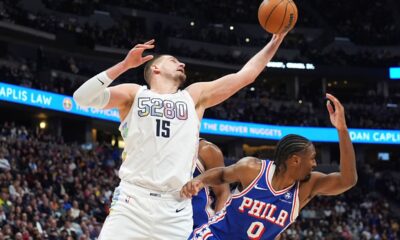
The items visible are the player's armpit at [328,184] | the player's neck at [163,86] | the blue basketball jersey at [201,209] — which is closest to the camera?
the player's armpit at [328,184]

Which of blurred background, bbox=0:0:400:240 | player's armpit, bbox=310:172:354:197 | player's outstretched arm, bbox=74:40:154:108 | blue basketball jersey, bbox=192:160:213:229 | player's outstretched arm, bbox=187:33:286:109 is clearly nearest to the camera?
player's outstretched arm, bbox=74:40:154:108

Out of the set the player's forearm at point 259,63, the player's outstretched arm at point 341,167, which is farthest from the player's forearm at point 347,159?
the player's forearm at point 259,63

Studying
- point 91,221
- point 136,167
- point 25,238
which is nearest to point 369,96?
point 91,221

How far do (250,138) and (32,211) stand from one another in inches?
744

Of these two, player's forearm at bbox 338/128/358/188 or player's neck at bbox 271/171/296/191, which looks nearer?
player's forearm at bbox 338/128/358/188

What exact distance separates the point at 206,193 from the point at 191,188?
1533 millimetres

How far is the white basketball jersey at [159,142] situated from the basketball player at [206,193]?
1.21 m

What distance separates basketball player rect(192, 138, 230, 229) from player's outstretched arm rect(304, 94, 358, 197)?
1157 mm

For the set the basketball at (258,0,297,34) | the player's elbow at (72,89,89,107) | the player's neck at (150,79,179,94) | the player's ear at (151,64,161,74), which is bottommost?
the player's elbow at (72,89,89,107)

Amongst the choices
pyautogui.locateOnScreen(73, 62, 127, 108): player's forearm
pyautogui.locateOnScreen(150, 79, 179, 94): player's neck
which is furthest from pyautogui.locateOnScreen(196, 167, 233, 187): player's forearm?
pyautogui.locateOnScreen(73, 62, 127, 108): player's forearm

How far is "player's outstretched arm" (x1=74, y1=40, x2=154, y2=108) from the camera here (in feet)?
13.3

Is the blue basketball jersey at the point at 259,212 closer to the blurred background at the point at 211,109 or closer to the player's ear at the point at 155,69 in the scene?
the player's ear at the point at 155,69

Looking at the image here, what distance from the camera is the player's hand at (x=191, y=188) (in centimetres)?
409

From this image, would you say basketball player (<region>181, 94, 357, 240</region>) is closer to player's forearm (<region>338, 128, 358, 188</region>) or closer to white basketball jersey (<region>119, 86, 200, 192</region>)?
player's forearm (<region>338, 128, 358, 188</region>)
